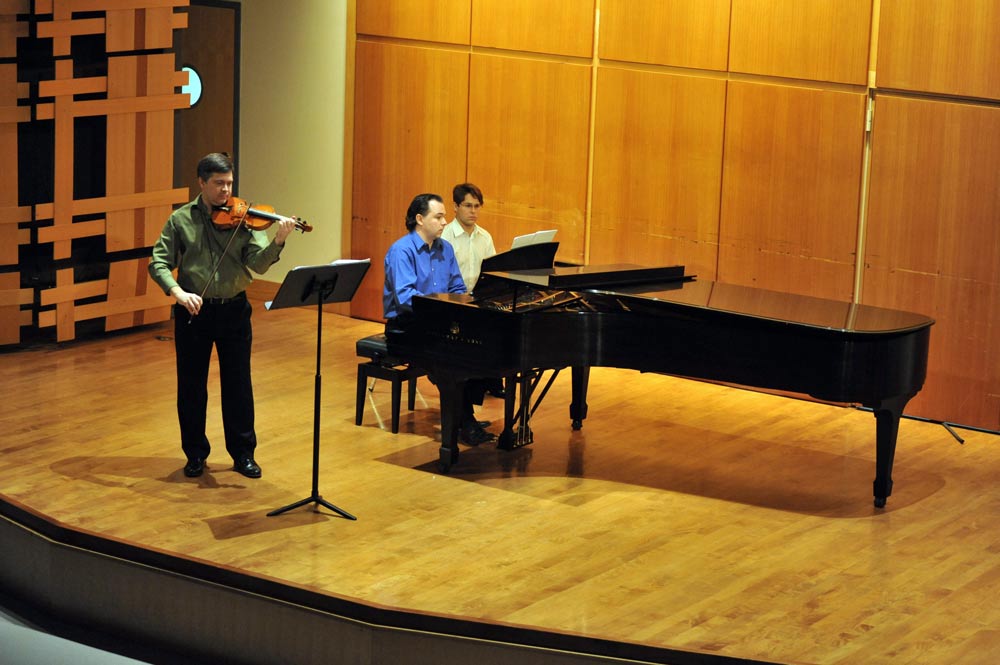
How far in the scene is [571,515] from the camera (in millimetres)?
5680

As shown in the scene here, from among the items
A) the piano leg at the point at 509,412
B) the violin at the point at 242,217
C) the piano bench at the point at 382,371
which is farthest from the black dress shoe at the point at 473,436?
the violin at the point at 242,217

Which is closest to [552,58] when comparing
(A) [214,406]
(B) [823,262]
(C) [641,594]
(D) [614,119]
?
(D) [614,119]

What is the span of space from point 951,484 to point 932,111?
1872mm

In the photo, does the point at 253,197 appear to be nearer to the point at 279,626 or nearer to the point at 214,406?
the point at 214,406

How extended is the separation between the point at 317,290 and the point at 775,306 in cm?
188

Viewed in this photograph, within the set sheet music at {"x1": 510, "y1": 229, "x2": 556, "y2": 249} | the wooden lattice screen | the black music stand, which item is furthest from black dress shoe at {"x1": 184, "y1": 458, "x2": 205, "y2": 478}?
the wooden lattice screen

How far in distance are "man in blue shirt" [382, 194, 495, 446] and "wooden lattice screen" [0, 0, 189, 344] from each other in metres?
2.34

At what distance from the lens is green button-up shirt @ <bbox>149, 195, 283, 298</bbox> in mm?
5672

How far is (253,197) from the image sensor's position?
934 centimetres

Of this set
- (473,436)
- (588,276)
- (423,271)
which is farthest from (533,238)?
(473,436)

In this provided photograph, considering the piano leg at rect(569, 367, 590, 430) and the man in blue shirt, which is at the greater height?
the man in blue shirt

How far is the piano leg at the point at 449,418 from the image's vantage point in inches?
237

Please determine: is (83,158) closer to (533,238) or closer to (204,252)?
(204,252)

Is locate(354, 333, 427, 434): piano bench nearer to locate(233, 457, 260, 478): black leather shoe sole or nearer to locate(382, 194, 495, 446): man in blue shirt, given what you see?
locate(382, 194, 495, 446): man in blue shirt
